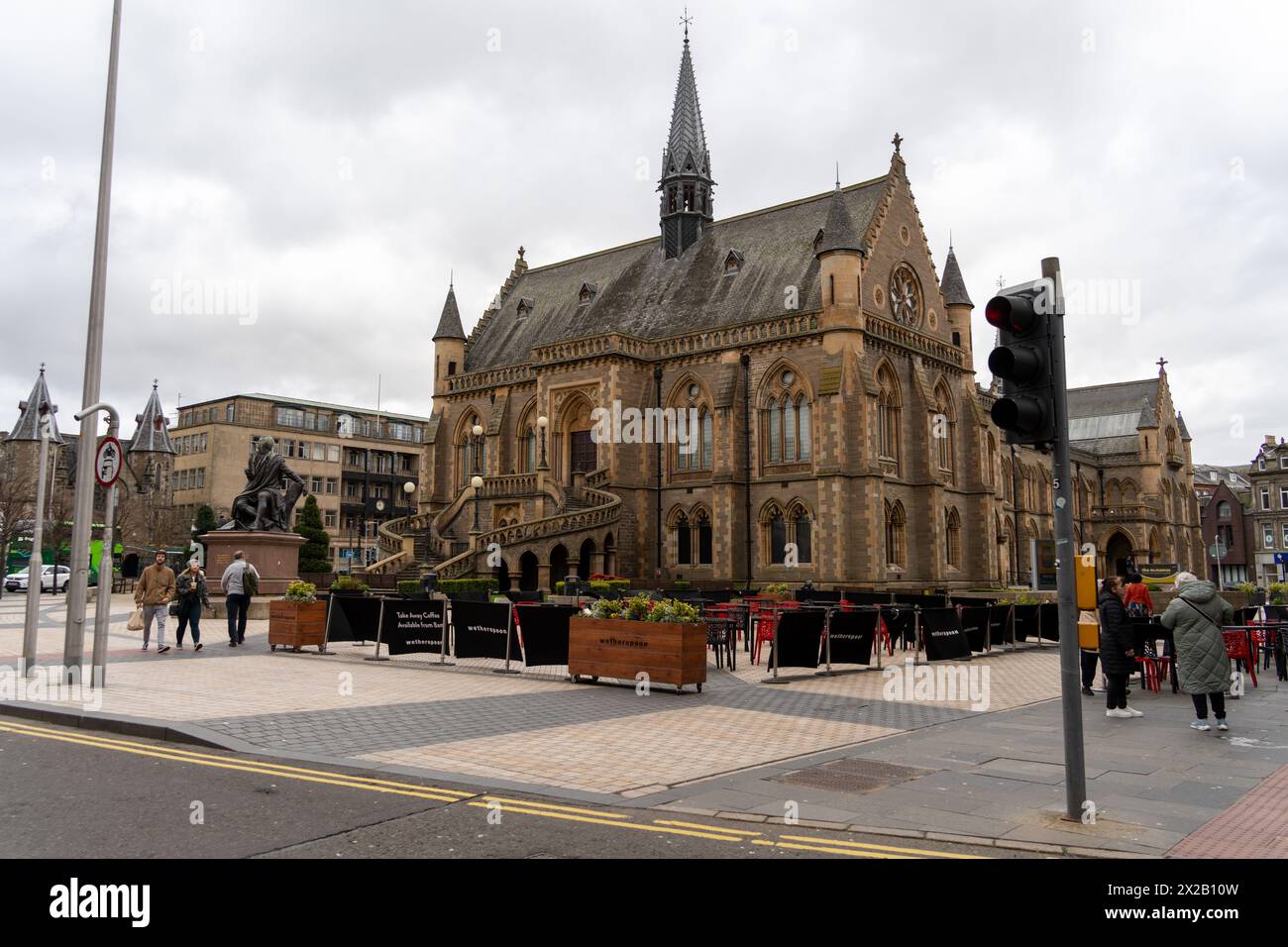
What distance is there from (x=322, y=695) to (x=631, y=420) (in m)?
30.0

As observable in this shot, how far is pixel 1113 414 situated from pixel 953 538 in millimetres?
40203

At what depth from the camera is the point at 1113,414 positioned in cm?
7544

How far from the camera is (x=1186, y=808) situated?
7355 mm

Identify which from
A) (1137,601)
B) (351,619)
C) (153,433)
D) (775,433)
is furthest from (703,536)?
(153,433)

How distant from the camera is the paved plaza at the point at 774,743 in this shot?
7.25 metres

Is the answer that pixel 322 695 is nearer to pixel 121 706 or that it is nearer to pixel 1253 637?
pixel 121 706

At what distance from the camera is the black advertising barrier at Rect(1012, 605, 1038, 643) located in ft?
71.7

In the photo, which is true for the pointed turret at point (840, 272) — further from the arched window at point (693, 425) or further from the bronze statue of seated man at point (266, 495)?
the bronze statue of seated man at point (266, 495)

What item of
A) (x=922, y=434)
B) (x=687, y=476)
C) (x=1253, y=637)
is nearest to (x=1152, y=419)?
(x=922, y=434)

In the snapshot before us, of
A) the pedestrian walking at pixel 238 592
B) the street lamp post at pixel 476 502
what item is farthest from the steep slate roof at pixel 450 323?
the pedestrian walking at pixel 238 592

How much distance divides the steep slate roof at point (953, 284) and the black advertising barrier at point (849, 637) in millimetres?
32289

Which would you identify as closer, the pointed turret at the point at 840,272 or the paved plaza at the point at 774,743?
the paved plaza at the point at 774,743

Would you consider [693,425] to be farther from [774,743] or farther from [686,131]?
[774,743]

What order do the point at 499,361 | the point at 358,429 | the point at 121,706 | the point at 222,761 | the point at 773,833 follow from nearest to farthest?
1. the point at 773,833
2. the point at 222,761
3. the point at 121,706
4. the point at 499,361
5. the point at 358,429
